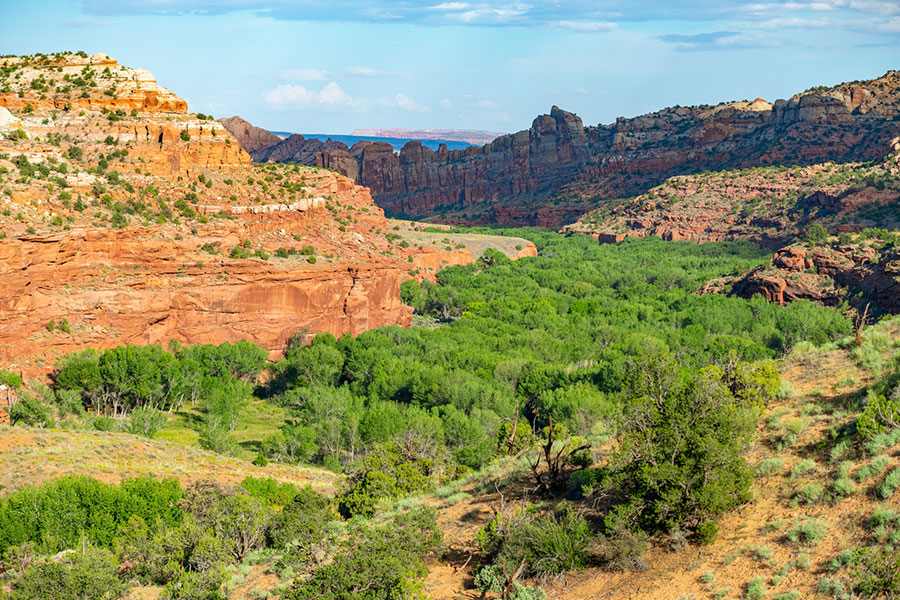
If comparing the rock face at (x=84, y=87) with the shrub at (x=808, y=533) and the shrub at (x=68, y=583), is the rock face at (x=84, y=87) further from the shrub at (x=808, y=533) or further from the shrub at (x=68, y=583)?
the shrub at (x=808, y=533)

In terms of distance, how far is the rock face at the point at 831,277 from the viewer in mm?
81250

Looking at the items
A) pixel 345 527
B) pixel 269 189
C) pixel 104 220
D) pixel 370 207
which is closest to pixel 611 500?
pixel 345 527

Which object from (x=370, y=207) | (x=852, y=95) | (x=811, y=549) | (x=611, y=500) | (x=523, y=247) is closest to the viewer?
(x=811, y=549)

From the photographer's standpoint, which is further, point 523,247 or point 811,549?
point 523,247

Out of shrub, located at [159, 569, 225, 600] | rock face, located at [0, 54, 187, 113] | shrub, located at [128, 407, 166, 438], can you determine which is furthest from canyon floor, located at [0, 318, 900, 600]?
rock face, located at [0, 54, 187, 113]

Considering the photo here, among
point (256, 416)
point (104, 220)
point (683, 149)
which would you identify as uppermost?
point (683, 149)

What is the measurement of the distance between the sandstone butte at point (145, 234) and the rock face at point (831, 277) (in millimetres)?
40569

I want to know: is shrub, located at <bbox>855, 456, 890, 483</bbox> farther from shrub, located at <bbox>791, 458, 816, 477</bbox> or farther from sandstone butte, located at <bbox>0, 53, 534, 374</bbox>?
sandstone butte, located at <bbox>0, 53, 534, 374</bbox>

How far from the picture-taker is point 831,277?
90.1 meters

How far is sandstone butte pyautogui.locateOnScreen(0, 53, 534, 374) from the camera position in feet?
194

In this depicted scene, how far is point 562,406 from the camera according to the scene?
174ft

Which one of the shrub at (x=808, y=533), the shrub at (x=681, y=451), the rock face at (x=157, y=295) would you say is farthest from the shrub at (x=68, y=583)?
the rock face at (x=157, y=295)

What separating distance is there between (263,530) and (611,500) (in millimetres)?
14023

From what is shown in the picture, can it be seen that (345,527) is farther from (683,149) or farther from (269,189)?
(683,149)
